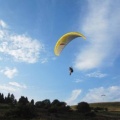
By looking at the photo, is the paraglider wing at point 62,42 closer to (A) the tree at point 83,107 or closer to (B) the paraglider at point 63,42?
(B) the paraglider at point 63,42

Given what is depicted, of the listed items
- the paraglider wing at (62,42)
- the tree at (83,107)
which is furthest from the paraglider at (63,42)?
the tree at (83,107)

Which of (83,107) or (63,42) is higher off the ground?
(83,107)

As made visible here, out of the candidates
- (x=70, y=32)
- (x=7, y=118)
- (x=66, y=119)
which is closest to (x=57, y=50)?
(x=70, y=32)

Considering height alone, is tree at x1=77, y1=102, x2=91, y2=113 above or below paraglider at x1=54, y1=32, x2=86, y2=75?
above

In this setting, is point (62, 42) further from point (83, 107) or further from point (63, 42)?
point (83, 107)

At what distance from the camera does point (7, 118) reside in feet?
171

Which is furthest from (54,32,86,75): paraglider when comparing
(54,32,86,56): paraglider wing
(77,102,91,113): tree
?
(77,102,91,113): tree

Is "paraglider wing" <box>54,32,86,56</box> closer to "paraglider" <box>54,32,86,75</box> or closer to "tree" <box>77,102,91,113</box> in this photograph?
"paraglider" <box>54,32,86,75</box>

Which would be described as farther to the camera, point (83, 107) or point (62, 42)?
point (83, 107)

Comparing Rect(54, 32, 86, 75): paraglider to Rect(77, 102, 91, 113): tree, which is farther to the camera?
Rect(77, 102, 91, 113): tree

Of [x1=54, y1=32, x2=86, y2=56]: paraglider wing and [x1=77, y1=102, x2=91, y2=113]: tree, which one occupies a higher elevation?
[x1=77, y1=102, x2=91, y2=113]: tree

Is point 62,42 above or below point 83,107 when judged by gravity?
below

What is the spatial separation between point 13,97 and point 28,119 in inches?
2767

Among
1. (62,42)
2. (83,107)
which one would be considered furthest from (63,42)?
(83,107)
